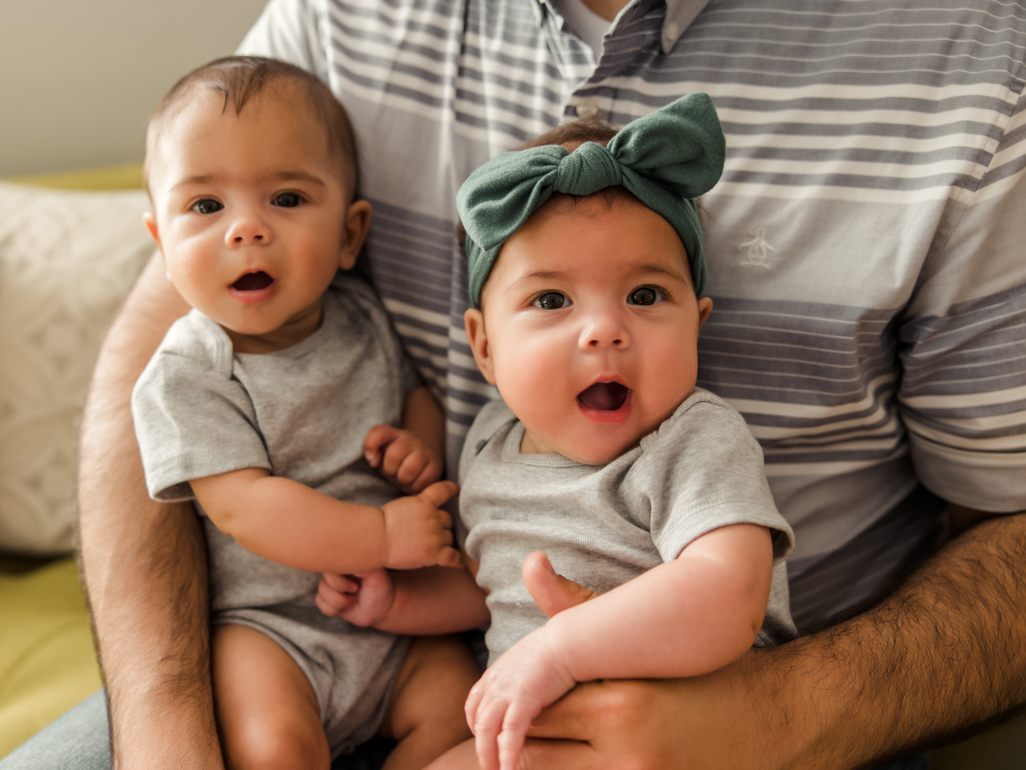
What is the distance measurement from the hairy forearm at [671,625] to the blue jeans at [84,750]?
48 cm

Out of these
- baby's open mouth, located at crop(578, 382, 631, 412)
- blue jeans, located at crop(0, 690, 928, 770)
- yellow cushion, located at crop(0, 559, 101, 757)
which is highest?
baby's open mouth, located at crop(578, 382, 631, 412)

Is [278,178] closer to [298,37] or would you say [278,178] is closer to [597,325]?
[298,37]

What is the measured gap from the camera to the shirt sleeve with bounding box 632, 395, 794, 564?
800 millimetres

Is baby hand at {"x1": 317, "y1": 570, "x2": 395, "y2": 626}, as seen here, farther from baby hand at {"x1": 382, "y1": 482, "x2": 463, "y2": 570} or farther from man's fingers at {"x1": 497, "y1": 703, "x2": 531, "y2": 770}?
man's fingers at {"x1": 497, "y1": 703, "x2": 531, "y2": 770}

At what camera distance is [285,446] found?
107 centimetres

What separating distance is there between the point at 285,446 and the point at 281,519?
0.13m

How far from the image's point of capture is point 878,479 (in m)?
1.18

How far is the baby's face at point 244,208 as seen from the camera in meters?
1.01

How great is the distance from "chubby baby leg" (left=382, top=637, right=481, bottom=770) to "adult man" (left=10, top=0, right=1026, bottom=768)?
0.27 m

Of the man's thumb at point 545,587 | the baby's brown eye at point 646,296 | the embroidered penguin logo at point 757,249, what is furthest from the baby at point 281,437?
the embroidered penguin logo at point 757,249

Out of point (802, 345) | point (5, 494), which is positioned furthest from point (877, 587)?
point (5, 494)

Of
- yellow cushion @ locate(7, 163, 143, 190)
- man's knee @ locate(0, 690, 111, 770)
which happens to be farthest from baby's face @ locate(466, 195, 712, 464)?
yellow cushion @ locate(7, 163, 143, 190)

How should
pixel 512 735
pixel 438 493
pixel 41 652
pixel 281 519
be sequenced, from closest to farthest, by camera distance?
pixel 512 735
pixel 281 519
pixel 438 493
pixel 41 652

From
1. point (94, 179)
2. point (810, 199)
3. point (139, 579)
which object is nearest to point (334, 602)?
point (139, 579)
